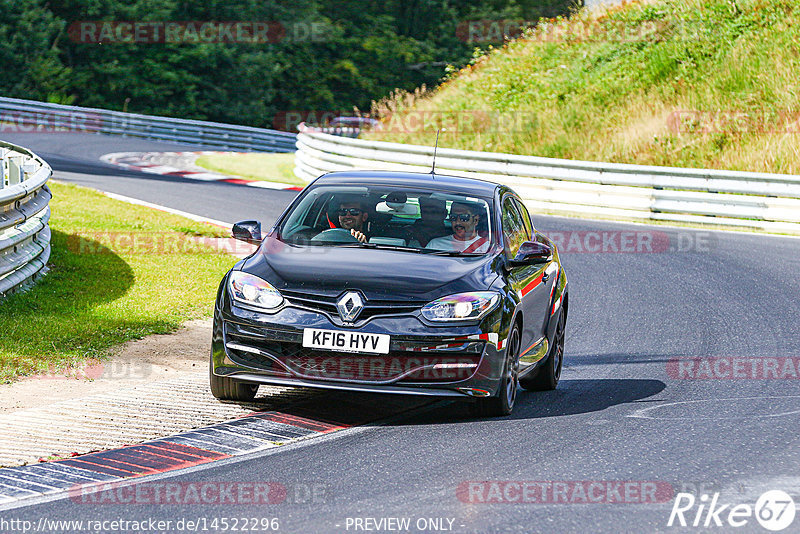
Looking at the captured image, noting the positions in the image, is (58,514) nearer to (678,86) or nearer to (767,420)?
(767,420)

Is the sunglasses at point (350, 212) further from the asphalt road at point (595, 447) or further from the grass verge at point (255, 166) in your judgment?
the grass verge at point (255, 166)

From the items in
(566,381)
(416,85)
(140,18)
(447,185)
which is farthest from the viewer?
Answer: (416,85)

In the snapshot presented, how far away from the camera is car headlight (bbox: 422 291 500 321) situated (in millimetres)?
7379

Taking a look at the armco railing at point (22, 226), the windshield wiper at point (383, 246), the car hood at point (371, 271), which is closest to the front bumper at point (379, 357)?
the car hood at point (371, 271)

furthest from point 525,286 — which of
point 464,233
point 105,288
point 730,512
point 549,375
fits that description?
point 105,288

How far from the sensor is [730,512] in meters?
5.77

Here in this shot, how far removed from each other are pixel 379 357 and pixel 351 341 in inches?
8.0

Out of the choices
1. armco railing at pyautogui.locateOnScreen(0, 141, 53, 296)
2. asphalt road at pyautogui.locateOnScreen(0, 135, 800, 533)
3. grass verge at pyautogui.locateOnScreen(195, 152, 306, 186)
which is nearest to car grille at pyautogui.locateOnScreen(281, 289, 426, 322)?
asphalt road at pyautogui.locateOnScreen(0, 135, 800, 533)

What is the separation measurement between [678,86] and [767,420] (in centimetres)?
2332

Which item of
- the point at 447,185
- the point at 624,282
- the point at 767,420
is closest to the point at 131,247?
the point at 624,282

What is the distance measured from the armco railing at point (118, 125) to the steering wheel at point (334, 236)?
107 ft

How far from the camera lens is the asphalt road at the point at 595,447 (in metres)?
5.67

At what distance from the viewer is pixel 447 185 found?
898 cm

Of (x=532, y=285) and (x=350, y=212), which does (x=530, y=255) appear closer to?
(x=532, y=285)
